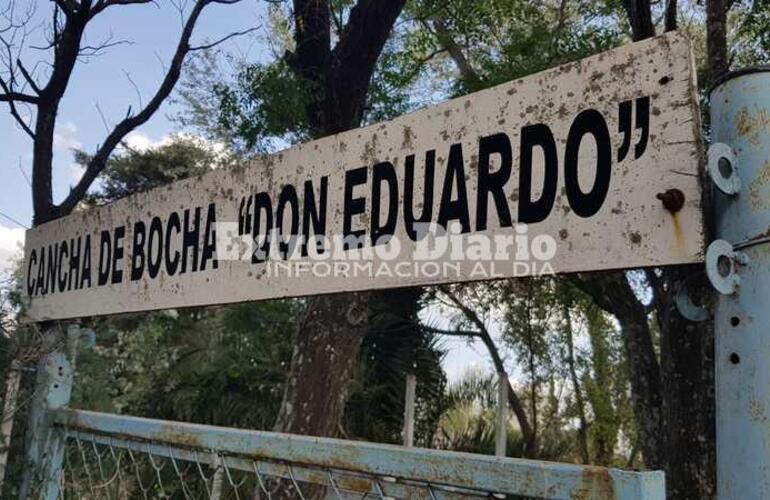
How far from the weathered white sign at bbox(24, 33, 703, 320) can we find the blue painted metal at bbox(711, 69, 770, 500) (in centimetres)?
5

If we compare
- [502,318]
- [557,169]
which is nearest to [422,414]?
[502,318]

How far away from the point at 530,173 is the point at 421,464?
50cm

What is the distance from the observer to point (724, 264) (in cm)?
94

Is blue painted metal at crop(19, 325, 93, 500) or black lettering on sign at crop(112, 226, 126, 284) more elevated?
black lettering on sign at crop(112, 226, 126, 284)

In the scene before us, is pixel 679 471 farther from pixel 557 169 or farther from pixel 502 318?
pixel 502 318

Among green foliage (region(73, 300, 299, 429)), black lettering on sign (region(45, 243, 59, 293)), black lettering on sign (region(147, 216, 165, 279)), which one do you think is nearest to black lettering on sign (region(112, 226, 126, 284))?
black lettering on sign (region(147, 216, 165, 279))

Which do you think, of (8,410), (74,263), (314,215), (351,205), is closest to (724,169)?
(351,205)

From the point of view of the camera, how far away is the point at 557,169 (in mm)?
1172

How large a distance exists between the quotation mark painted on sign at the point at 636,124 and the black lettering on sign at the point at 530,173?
0.39ft

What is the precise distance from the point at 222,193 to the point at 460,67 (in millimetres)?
8218

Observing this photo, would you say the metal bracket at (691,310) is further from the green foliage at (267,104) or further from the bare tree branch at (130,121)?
the green foliage at (267,104)

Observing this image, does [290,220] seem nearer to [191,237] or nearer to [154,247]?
[191,237]

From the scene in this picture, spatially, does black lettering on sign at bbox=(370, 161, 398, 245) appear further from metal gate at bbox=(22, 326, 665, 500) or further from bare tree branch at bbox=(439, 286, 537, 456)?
bare tree branch at bbox=(439, 286, 537, 456)

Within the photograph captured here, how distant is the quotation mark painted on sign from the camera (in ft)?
3.48
